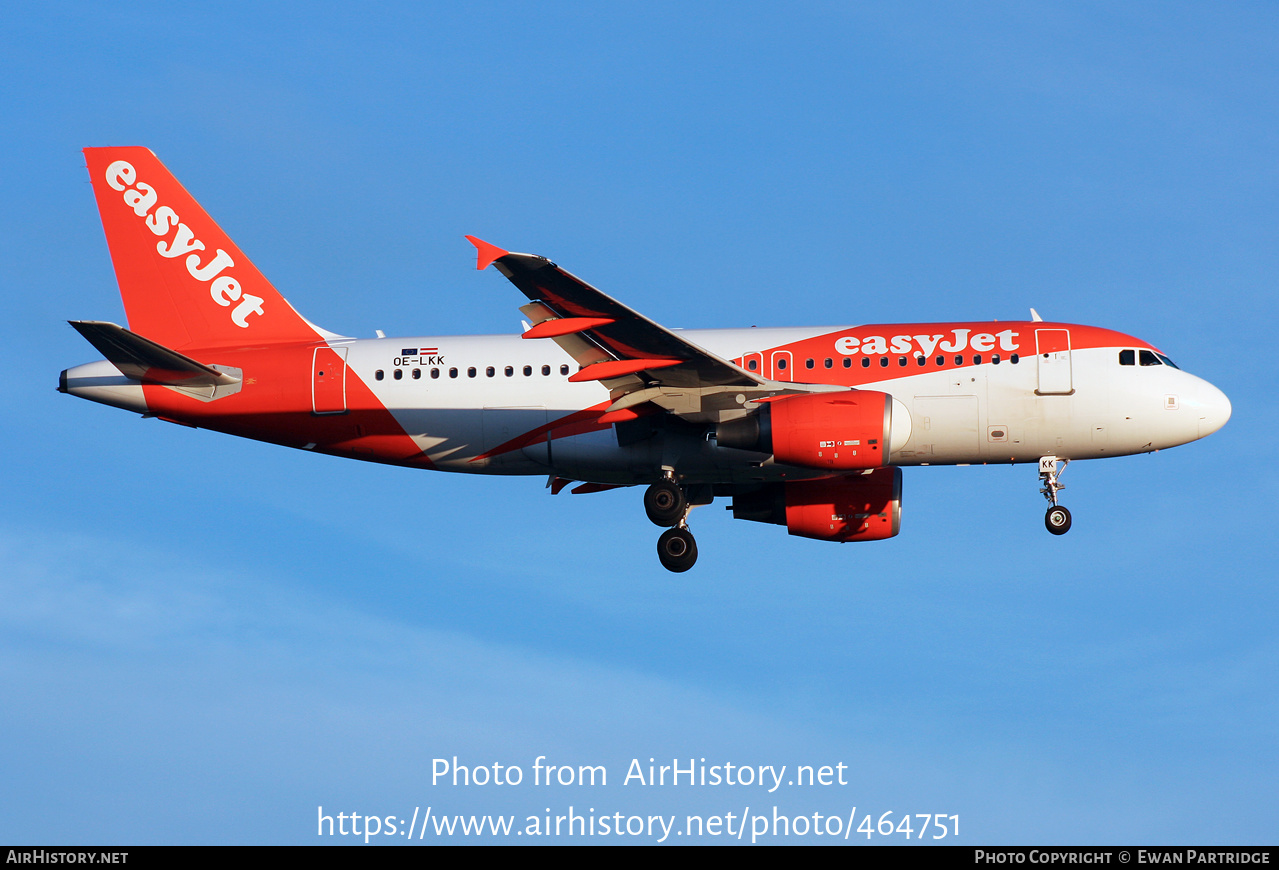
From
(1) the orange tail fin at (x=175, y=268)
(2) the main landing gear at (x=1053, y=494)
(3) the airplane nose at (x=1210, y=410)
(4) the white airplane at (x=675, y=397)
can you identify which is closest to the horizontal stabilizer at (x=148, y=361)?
(4) the white airplane at (x=675, y=397)

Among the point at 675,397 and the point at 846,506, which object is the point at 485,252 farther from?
the point at 846,506

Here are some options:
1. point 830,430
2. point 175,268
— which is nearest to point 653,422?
point 830,430

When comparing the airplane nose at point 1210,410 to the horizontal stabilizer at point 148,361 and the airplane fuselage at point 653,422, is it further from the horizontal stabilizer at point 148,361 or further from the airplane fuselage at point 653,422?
the horizontal stabilizer at point 148,361

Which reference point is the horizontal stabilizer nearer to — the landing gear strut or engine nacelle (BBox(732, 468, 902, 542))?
the landing gear strut

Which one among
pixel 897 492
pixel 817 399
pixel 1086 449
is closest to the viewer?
pixel 817 399

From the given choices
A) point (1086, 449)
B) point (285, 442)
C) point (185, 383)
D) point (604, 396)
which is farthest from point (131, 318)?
point (1086, 449)

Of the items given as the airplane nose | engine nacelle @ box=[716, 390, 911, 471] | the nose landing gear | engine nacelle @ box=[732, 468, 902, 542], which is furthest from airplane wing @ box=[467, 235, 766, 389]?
the airplane nose

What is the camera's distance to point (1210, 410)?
34.2m

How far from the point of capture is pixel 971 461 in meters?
34.3

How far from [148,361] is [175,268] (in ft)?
13.3

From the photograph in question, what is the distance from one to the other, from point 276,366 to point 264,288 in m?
2.85

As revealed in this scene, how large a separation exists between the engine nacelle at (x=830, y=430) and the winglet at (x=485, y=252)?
7.85 m

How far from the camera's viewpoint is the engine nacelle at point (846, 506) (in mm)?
36656

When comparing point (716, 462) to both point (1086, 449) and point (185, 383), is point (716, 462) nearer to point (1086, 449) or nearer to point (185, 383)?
point (1086, 449)
